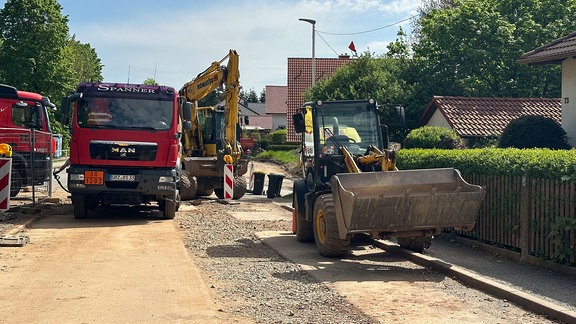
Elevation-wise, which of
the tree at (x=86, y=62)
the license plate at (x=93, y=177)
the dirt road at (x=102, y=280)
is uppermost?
the tree at (x=86, y=62)

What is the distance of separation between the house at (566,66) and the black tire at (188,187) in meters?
10.2

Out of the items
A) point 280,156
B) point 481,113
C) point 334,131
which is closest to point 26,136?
point 334,131

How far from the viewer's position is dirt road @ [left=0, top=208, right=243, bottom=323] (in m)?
7.42

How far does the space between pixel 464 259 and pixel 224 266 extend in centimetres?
390

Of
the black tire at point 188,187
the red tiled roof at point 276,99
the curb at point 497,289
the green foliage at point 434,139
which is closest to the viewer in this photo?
the curb at point 497,289

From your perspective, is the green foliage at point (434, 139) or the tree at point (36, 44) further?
the tree at point (36, 44)

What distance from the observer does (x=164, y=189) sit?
52.9ft

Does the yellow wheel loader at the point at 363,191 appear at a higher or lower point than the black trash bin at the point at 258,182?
higher

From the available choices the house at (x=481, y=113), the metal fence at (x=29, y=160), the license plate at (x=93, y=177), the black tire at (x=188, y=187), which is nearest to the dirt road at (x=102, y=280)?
the license plate at (x=93, y=177)

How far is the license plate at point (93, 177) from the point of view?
52.0 feet

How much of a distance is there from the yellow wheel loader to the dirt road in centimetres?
228

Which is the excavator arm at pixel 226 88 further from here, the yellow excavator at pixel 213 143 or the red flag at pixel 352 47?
the red flag at pixel 352 47

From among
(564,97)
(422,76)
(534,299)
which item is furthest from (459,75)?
(534,299)

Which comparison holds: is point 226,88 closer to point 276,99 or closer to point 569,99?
point 569,99
